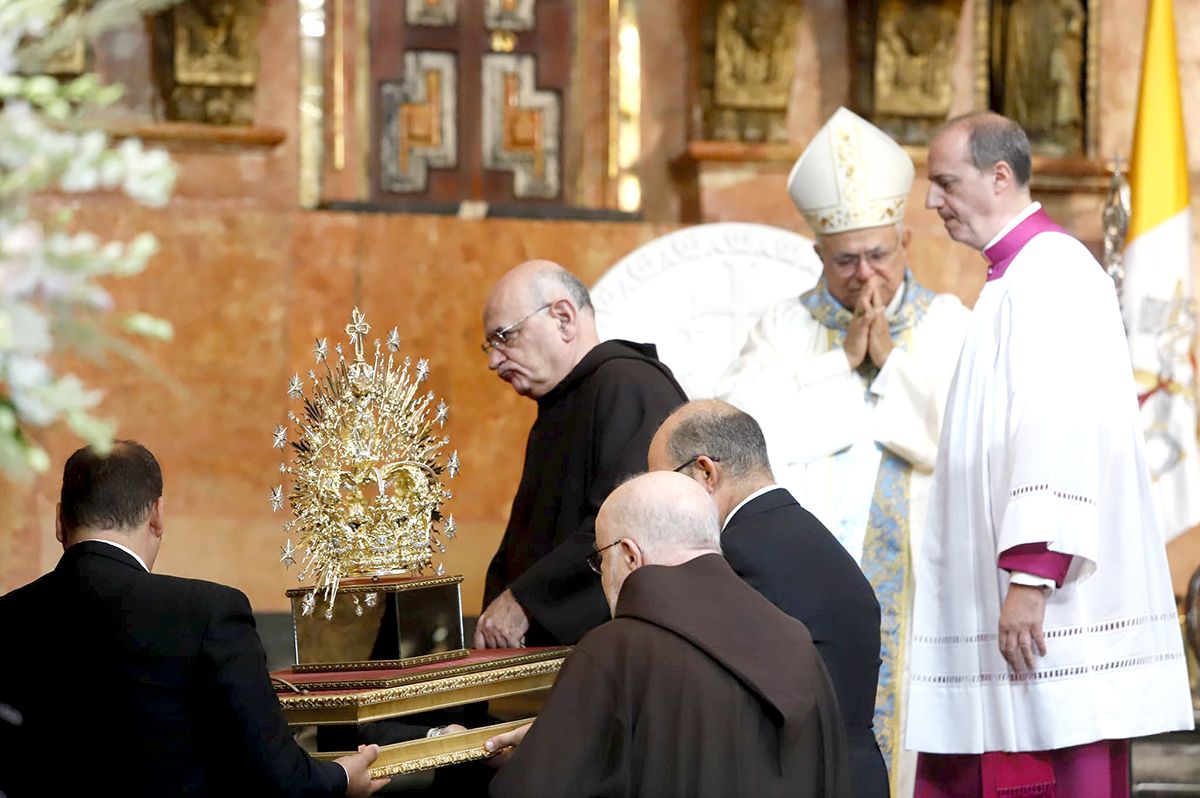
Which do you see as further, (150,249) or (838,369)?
(838,369)

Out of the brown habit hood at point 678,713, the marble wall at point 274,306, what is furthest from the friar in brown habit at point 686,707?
the marble wall at point 274,306

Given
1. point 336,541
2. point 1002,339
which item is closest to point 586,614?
point 336,541

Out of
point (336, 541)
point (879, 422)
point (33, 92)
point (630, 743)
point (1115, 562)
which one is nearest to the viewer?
point (33, 92)

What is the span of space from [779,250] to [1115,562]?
9.83 ft

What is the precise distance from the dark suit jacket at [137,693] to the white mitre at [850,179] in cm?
290

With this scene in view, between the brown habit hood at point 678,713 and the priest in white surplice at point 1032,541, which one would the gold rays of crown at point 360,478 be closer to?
the brown habit hood at point 678,713

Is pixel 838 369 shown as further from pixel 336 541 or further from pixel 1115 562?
pixel 336 541

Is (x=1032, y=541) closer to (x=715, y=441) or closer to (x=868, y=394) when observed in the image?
(x=715, y=441)

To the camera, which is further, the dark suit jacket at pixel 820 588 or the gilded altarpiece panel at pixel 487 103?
the gilded altarpiece panel at pixel 487 103

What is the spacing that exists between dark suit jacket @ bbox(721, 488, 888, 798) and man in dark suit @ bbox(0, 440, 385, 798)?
3.15 ft

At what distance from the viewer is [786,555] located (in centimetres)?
347

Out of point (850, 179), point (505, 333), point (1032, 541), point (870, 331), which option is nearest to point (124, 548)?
point (505, 333)

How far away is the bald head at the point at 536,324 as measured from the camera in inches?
175

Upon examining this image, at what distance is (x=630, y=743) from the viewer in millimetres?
2750
